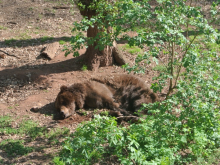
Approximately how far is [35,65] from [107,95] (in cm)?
385

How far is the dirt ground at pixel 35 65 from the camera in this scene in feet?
25.9

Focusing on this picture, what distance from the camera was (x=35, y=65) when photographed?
10.5 metres

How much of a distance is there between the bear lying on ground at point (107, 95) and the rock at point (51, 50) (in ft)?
9.74

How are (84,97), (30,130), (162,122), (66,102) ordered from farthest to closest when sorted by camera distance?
(84,97) < (66,102) < (30,130) < (162,122)

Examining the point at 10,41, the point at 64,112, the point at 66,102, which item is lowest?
the point at 64,112

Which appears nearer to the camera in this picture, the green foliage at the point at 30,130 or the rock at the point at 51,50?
the green foliage at the point at 30,130

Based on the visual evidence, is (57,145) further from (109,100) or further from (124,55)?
(124,55)

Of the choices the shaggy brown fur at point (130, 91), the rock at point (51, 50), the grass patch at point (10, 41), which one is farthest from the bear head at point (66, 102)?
the grass patch at point (10, 41)

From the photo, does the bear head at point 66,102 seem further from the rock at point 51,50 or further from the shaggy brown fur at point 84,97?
the rock at point 51,50

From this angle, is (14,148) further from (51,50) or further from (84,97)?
(51,50)

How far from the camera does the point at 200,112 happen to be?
5.11 m

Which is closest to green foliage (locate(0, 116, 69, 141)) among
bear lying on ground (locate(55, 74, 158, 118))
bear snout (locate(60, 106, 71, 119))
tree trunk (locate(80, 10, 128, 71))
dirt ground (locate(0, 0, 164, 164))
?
dirt ground (locate(0, 0, 164, 164))

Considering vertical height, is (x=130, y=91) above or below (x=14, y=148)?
above

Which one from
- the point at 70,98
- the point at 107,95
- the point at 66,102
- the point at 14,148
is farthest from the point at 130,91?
the point at 14,148
